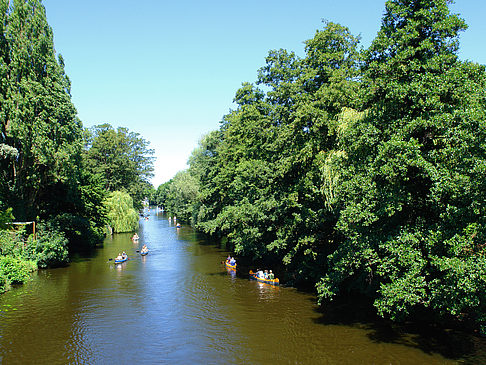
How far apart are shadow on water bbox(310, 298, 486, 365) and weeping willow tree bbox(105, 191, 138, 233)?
43.1m

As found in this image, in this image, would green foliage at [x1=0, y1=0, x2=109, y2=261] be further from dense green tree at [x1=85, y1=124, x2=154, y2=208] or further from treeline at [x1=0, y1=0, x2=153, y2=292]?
dense green tree at [x1=85, y1=124, x2=154, y2=208]

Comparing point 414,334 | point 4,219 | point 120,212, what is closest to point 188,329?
point 414,334

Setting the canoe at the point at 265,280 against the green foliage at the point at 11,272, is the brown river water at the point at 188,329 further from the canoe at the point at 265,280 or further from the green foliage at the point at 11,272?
the green foliage at the point at 11,272

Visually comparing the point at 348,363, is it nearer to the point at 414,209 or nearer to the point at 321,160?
the point at 414,209

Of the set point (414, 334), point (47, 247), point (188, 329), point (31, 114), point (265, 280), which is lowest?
point (188, 329)

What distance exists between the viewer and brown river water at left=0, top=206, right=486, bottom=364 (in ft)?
48.1

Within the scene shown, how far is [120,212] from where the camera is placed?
57000 mm

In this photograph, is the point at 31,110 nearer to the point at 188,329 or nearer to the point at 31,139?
the point at 31,139

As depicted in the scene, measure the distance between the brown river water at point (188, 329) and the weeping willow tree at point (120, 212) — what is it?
2785 cm

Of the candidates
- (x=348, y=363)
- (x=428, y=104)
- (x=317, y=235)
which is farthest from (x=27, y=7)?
(x=348, y=363)

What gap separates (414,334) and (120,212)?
49.1m

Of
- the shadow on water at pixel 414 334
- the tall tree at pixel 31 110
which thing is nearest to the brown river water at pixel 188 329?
the shadow on water at pixel 414 334

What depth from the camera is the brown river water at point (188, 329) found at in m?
14.6

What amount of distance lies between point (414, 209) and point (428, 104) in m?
4.28
